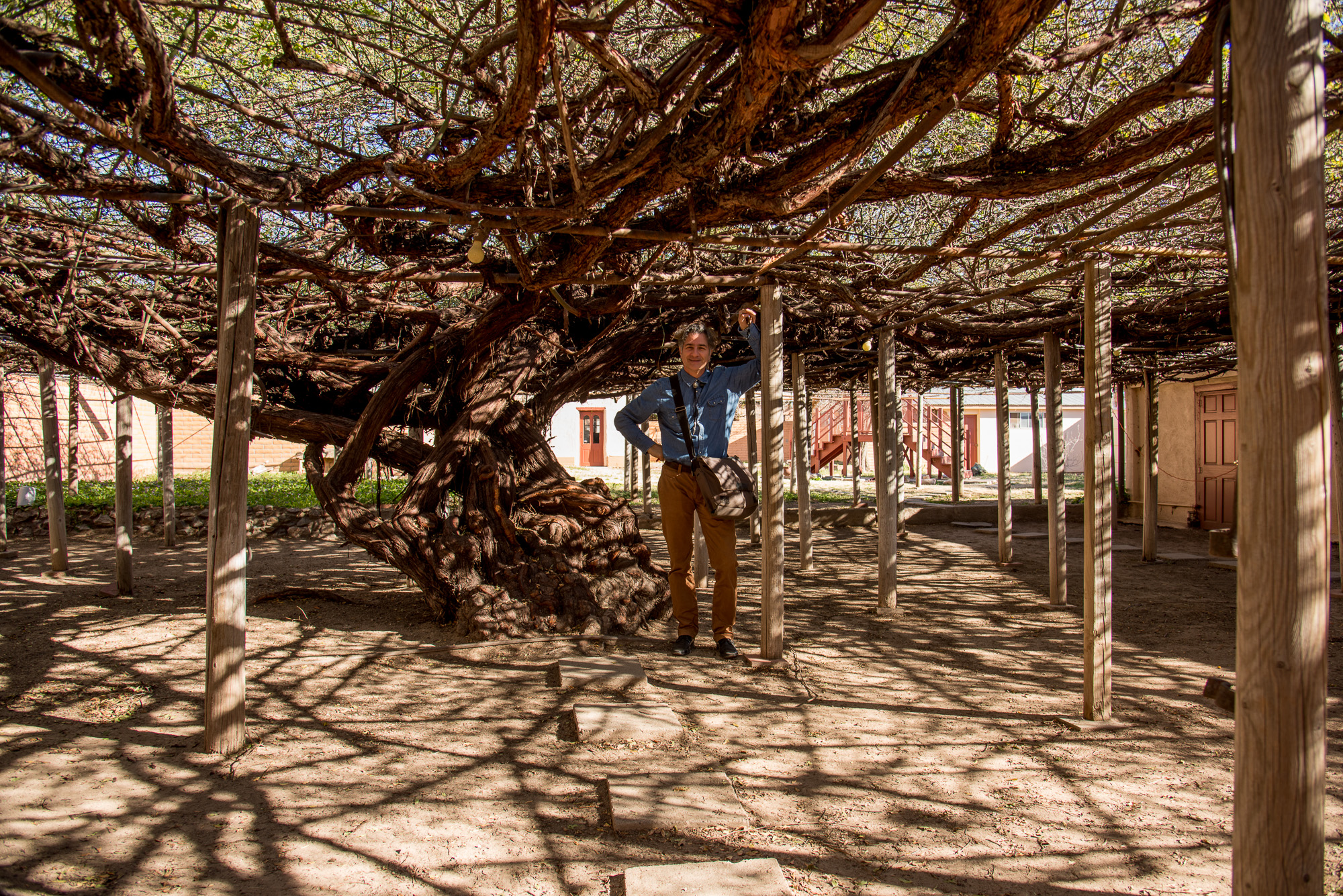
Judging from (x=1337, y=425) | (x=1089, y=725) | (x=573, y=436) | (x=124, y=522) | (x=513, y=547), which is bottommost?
(x=1089, y=725)

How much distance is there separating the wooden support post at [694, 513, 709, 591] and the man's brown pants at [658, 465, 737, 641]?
2.73 metres

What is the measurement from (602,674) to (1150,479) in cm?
893

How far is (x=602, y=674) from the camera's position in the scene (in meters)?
4.44

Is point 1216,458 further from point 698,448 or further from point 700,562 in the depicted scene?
point 698,448

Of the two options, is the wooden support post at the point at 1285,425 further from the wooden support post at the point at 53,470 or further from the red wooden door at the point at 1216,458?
the red wooden door at the point at 1216,458

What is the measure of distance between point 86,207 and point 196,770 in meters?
4.10

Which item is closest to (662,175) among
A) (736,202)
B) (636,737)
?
(736,202)

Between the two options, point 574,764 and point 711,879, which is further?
point 574,764

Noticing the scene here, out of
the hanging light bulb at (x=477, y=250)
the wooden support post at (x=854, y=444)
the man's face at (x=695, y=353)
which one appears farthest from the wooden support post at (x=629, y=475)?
the hanging light bulb at (x=477, y=250)

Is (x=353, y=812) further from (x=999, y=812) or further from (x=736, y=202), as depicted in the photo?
(x=736, y=202)

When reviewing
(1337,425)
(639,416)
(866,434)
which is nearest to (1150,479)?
(1337,425)

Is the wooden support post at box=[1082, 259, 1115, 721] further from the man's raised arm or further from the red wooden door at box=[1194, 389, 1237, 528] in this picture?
the red wooden door at box=[1194, 389, 1237, 528]

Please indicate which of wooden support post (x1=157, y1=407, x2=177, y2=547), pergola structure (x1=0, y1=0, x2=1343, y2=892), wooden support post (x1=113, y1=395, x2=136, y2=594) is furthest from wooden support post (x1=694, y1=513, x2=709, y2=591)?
wooden support post (x1=157, y1=407, x2=177, y2=547)

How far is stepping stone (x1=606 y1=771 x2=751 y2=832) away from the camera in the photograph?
109 inches
